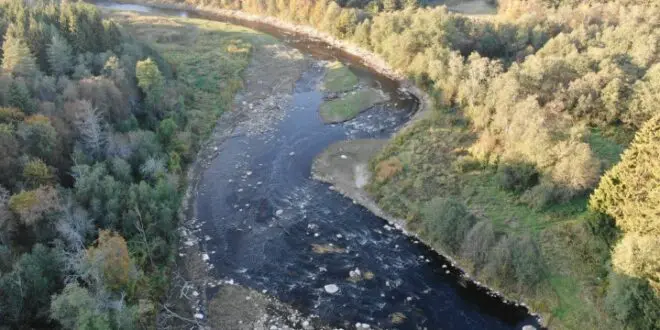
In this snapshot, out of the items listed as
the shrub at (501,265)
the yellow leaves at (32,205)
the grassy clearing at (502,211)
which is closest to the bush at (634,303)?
the grassy clearing at (502,211)

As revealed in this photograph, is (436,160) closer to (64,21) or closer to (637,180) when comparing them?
(637,180)

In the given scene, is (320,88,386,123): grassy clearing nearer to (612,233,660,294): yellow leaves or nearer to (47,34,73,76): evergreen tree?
(47,34,73,76): evergreen tree

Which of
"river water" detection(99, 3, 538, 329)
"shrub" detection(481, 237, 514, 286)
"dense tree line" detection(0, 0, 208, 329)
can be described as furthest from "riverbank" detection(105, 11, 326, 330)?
"shrub" detection(481, 237, 514, 286)

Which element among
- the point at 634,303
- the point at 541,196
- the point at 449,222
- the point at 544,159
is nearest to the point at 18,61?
the point at 449,222

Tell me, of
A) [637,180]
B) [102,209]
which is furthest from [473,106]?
[102,209]

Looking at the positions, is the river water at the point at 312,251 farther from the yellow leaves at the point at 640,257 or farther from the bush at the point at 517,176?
the bush at the point at 517,176

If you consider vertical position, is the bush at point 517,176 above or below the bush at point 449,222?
above
